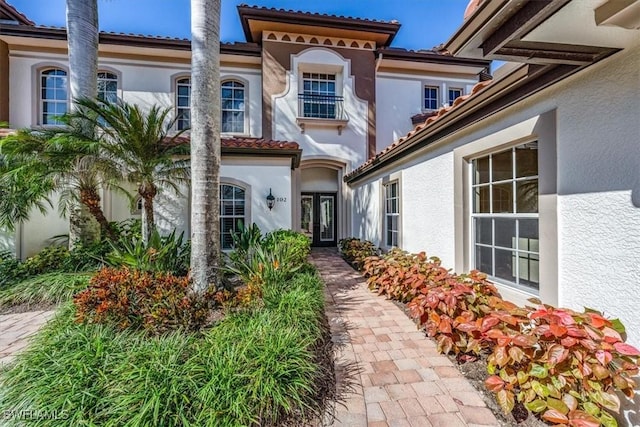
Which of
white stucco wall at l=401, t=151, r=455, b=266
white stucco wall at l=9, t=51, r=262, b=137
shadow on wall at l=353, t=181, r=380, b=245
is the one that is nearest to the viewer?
white stucco wall at l=401, t=151, r=455, b=266

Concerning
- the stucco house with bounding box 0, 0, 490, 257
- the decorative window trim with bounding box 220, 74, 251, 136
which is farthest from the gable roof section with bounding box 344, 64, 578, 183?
the decorative window trim with bounding box 220, 74, 251, 136

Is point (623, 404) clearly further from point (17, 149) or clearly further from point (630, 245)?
point (17, 149)

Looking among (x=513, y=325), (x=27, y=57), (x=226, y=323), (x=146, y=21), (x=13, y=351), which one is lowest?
(x=13, y=351)

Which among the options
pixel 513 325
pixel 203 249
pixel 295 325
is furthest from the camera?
pixel 203 249

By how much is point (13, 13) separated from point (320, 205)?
1502cm

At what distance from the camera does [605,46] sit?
2389 millimetres

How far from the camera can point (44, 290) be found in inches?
227

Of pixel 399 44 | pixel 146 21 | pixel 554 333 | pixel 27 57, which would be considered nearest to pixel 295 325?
pixel 554 333

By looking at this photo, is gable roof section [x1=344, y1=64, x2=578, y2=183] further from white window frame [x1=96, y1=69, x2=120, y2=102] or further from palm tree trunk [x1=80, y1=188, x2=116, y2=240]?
white window frame [x1=96, y1=69, x2=120, y2=102]

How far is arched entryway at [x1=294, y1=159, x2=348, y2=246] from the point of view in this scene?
14023 mm

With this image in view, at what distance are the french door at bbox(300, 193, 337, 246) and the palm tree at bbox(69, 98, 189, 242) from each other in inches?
306

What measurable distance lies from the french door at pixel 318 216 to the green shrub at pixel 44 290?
929cm

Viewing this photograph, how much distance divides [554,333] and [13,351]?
630 centimetres
